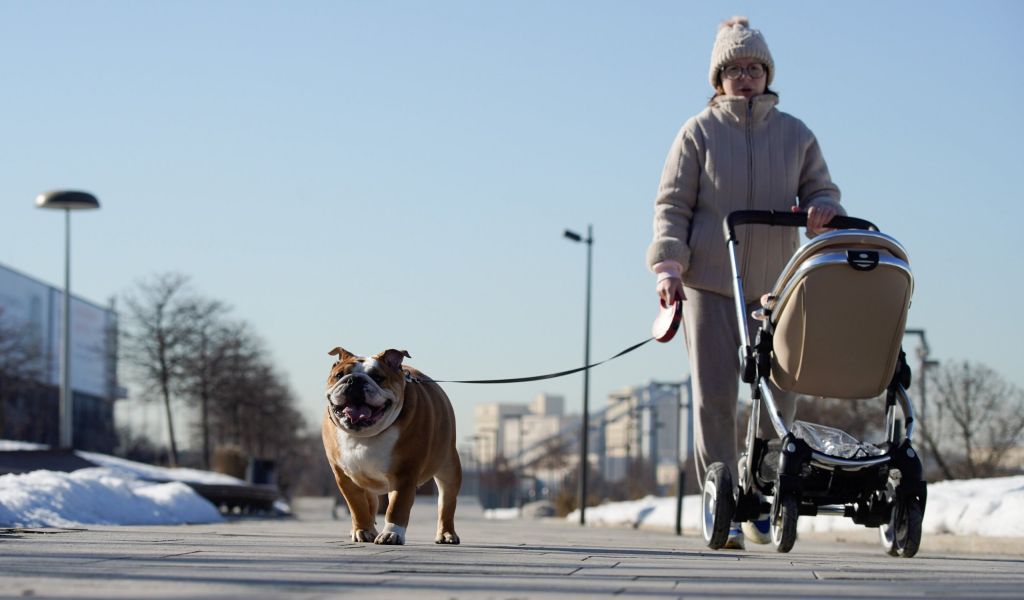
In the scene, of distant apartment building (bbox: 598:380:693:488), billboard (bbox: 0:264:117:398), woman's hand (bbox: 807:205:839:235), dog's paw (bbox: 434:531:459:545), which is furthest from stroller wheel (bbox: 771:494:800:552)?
billboard (bbox: 0:264:117:398)

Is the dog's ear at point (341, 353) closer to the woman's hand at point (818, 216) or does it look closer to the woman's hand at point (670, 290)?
the woman's hand at point (670, 290)

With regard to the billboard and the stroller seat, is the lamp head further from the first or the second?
the billboard

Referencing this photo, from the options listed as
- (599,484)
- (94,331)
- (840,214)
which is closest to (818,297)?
(840,214)

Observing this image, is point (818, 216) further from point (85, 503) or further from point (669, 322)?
point (85, 503)

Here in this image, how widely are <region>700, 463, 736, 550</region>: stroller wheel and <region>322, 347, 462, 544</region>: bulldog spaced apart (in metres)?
1.45

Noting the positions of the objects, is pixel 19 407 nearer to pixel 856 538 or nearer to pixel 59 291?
pixel 59 291

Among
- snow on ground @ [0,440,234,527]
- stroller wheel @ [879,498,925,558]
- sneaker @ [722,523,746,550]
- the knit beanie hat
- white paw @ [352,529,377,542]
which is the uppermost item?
the knit beanie hat

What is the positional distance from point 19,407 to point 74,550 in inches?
2397

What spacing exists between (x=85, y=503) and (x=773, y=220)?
8.95 metres

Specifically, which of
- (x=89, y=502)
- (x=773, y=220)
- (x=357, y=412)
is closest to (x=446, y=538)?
(x=357, y=412)

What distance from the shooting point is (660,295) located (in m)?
8.04

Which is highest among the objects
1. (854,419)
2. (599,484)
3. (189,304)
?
(189,304)

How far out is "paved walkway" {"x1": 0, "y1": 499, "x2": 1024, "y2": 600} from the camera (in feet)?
14.5

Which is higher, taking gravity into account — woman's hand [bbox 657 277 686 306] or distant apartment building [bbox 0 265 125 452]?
woman's hand [bbox 657 277 686 306]
